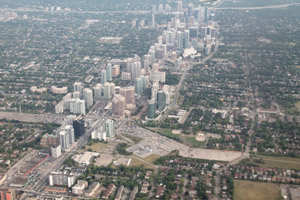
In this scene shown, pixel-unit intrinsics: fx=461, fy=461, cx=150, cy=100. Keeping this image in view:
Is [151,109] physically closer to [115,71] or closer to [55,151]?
[55,151]

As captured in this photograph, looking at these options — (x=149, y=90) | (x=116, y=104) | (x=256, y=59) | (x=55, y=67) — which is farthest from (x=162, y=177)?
(x=55, y=67)

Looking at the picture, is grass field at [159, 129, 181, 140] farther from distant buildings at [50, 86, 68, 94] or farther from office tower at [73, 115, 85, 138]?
distant buildings at [50, 86, 68, 94]

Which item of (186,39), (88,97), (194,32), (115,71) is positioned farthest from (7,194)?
(194,32)

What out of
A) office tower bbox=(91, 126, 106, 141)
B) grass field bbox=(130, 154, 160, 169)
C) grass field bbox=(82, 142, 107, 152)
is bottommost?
grass field bbox=(130, 154, 160, 169)

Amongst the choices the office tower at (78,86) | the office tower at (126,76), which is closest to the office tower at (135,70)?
the office tower at (126,76)

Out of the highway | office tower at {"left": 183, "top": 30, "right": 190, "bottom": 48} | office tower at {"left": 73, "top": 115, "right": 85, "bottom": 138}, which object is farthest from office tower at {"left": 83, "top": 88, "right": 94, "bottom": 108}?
office tower at {"left": 183, "top": 30, "right": 190, "bottom": 48}

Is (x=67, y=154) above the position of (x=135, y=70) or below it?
below
